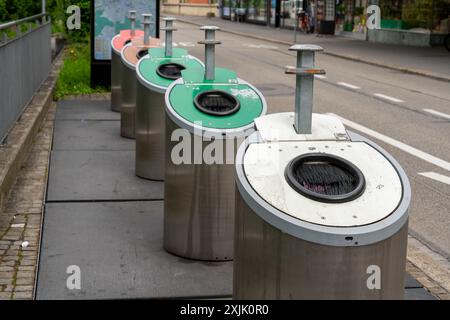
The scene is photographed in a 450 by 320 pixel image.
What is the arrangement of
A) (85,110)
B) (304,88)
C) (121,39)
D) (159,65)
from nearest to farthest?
(304,88)
(159,65)
(121,39)
(85,110)

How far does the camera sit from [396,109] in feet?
51.2

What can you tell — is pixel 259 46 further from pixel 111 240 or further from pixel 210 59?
pixel 111 240

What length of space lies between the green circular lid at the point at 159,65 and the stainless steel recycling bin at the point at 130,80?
1.47 meters

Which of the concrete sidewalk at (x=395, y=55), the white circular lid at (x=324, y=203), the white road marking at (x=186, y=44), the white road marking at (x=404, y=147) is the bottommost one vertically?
the white road marking at (x=404, y=147)

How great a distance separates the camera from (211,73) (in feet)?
21.8

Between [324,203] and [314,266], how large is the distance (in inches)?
15.5

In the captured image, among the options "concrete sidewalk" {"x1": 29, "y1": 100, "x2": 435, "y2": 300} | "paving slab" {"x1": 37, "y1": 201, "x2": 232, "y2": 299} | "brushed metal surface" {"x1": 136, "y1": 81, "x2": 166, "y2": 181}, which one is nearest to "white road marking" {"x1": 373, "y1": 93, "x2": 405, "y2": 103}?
→ "concrete sidewalk" {"x1": 29, "y1": 100, "x2": 435, "y2": 300}

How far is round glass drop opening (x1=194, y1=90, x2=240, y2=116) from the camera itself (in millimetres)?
6190

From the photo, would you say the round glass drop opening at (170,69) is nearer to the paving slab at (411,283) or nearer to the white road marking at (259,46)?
the paving slab at (411,283)

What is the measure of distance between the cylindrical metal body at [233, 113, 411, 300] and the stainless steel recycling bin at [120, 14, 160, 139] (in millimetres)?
6742

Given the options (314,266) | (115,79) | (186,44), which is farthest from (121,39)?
(186,44)

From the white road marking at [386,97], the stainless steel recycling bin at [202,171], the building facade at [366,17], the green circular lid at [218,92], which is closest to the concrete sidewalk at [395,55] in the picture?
the building facade at [366,17]

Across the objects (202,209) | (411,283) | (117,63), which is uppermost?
(117,63)

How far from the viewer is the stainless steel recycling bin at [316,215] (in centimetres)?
350
